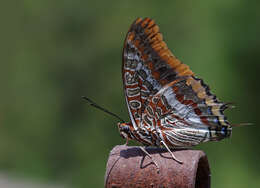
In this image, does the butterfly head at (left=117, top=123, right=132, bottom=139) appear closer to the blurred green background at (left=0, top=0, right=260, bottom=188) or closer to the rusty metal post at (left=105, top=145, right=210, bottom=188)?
the rusty metal post at (left=105, top=145, right=210, bottom=188)

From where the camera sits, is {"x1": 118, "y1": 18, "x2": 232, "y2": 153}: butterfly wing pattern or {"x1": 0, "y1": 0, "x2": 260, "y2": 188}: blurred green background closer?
{"x1": 118, "y1": 18, "x2": 232, "y2": 153}: butterfly wing pattern

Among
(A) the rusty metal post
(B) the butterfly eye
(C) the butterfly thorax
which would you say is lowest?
(A) the rusty metal post

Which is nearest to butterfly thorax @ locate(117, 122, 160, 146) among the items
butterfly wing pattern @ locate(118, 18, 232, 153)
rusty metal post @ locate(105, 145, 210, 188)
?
butterfly wing pattern @ locate(118, 18, 232, 153)

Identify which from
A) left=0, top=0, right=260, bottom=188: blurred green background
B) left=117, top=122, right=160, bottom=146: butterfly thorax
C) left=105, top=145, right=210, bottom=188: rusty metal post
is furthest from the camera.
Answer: left=0, top=0, right=260, bottom=188: blurred green background

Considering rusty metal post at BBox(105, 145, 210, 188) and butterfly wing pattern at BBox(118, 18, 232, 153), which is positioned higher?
butterfly wing pattern at BBox(118, 18, 232, 153)

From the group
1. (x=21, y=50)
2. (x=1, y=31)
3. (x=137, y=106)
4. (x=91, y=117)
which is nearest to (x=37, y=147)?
(x=91, y=117)

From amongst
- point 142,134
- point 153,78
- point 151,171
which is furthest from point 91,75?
point 151,171

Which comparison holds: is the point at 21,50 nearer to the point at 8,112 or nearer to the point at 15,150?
the point at 8,112

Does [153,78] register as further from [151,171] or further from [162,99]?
[151,171]

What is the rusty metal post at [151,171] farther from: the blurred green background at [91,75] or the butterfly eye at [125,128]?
the blurred green background at [91,75]
